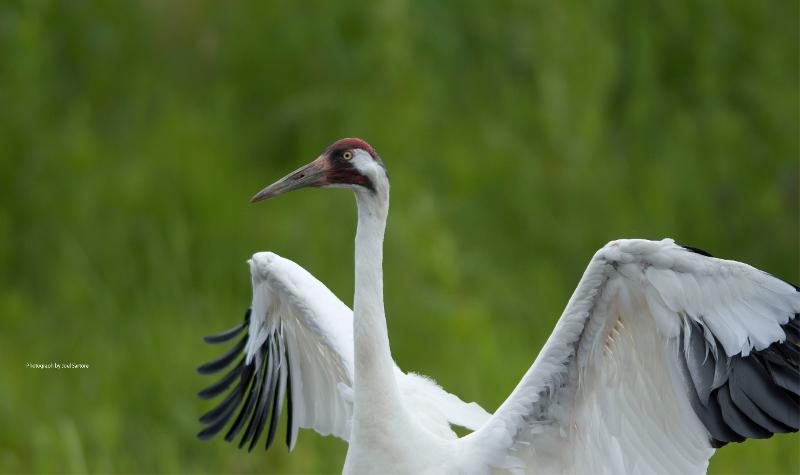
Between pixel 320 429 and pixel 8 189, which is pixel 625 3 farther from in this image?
pixel 320 429

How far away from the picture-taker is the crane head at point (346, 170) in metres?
5.19

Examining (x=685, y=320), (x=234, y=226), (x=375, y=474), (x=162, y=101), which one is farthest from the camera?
(x=162, y=101)

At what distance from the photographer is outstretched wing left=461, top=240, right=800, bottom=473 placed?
4727mm

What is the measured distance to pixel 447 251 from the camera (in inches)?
384

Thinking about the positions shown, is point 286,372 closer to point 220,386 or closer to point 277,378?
point 277,378

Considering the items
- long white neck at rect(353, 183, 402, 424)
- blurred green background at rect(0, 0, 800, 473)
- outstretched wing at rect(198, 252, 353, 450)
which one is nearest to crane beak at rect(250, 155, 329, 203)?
long white neck at rect(353, 183, 402, 424)

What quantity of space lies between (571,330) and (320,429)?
1942 mm

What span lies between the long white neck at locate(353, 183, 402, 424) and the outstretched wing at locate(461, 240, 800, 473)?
385mm

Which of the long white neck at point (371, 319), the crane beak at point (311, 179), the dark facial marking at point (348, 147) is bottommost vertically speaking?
the long white neck at point (371, 319)

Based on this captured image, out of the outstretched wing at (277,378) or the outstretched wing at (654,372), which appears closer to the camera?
the outstretched wing at (654,372)

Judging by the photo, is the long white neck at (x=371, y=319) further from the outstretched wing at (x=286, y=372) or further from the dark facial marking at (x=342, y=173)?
the outstretched wing at (x=286, y=372)

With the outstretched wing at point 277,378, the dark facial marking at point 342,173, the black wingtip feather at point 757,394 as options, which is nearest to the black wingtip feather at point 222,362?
the outstretched wing at point 277,378

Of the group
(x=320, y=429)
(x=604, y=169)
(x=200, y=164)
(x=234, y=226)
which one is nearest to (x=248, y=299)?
(x=234, y=226)

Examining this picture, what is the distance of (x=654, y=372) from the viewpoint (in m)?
5.07
